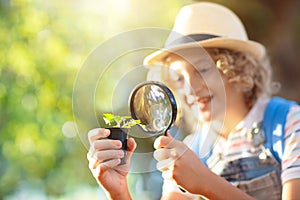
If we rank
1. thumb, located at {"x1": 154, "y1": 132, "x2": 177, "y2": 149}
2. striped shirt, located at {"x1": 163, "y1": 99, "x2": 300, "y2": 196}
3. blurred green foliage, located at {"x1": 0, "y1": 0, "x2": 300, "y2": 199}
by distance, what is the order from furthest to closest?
blurred green foliage, located at {"x1": 0, "y1": 0, "x2": 300, "y2": 199}
striped shirt, located at {"x1": 163, "y1": 99, "x2": 300, "y2": 196}
thumb, located at {"x1": 154, "y1": 132, "x2": 177, "y2": 149}

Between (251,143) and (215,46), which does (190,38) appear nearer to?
(215,46)

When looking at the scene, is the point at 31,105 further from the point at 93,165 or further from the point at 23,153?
the point at 93,165

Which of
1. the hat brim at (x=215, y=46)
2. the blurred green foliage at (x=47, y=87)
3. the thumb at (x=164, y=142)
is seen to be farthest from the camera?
the blurred green foliage at (x=47, y=87)

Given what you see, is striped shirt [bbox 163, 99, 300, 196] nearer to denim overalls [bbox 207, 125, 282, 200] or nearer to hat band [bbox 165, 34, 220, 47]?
denim overalls [bbox 207, 125, 282, 200]

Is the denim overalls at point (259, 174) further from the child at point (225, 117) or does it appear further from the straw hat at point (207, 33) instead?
the straw hat at point (207, 33)

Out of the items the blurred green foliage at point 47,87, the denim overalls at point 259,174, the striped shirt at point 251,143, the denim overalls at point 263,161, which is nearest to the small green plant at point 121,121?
the striped shirt at point 251,143

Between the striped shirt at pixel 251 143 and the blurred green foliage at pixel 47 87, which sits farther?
the blurred green foliage at pixel 47 87

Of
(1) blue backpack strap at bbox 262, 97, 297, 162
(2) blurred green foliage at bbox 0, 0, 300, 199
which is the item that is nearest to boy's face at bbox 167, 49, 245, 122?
(1) blue backpack strap at bbox 262, 97, 297, 162

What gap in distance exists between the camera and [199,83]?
4.08 ft

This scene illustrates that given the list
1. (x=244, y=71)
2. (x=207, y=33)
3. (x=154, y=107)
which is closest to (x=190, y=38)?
(x=207, y=33)

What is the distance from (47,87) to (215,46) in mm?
934

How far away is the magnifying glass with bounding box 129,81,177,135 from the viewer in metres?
0.96

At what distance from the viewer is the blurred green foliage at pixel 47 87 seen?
6.69 ft

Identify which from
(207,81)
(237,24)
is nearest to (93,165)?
(207,81)
